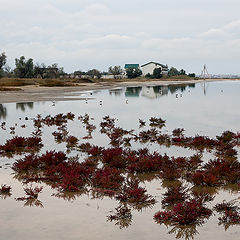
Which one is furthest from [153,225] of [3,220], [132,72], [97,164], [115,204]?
[132,72]

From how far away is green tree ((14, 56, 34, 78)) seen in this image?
115625 mm

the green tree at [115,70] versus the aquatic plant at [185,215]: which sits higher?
the green tree at [115,70]

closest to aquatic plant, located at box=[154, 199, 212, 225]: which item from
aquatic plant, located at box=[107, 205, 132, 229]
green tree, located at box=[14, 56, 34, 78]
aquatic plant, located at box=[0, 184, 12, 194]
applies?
aquatic plant, located at box=[107, 205, 132, 229]

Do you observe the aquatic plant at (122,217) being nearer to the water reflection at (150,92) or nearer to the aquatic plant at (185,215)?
the aquatic plant at (185,215)

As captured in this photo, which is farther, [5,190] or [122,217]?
[5,190]

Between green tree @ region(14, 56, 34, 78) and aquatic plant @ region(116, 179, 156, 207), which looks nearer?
aquatic plant @ region(116, 179, 156, 207)

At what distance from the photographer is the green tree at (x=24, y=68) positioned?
116m

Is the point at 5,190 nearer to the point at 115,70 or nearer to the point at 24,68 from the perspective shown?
the point at 24,68

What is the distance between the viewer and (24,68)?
379 feet

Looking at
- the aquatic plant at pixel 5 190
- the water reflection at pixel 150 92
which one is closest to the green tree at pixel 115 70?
the water reflection at pixel 150 92

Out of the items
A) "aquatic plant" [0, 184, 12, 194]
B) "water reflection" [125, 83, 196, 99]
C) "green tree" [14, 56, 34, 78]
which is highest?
"green tree" [14, 56, 34, 78]

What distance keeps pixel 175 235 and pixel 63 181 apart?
3599mm

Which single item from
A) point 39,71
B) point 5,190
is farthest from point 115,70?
point 5,190

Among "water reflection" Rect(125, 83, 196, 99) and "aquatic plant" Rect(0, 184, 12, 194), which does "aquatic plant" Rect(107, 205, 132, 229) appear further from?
"water reflection" Rect(125, 83, 196, 99)
